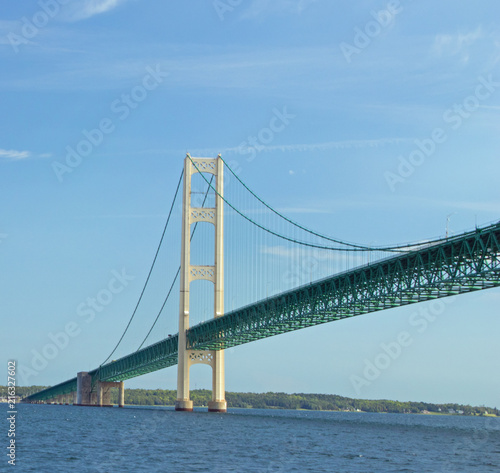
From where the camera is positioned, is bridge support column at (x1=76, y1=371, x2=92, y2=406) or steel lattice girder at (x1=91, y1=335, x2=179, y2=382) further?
bridge support column at (x1=76, y1=371, x2=92, y2=406)

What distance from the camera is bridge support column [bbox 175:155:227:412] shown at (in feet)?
253

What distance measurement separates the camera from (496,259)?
44250mm

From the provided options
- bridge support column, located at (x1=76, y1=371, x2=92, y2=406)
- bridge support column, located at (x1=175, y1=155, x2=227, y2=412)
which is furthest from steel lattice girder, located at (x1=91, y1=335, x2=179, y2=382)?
bridge support column, located at (x1=175, y1=155, x2=227, y2=412)

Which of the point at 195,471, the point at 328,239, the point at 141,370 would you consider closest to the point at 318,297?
the point at 328,239

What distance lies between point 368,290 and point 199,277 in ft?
80.8

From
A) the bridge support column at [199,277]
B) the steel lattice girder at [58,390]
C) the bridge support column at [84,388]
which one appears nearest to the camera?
the bridge support column at [199,277]

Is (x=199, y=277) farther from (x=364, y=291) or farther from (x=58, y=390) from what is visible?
(x=58, y=390)

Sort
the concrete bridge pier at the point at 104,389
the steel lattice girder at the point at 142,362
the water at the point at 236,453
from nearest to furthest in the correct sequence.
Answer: the water at the point at 236,453, the steel lattice girder at the point at 142,362, the concrete bridge pier at the point at 104,389

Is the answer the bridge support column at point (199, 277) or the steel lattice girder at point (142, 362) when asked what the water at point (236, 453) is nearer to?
the bridge support column at point (199, 277)

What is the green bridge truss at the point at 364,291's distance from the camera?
150 feet

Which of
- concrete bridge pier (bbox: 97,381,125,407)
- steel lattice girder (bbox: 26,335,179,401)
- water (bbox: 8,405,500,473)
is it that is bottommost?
water (bbox: 8,405,500,473)

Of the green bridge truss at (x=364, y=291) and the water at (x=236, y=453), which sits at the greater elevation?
the green bridge truss at (x=364, y=291)

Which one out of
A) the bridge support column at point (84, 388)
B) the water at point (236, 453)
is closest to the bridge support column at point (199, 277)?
the water at point (236, 453)

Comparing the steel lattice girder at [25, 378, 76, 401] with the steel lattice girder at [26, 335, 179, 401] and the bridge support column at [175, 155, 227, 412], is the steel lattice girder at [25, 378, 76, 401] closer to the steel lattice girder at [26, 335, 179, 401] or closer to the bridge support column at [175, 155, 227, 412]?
the steel lattice girder at [26, 335, 179, 401]
